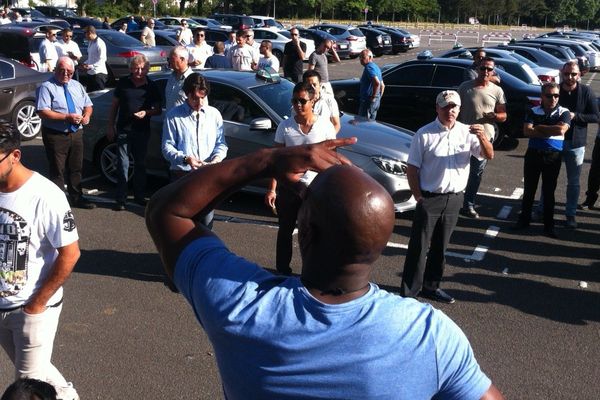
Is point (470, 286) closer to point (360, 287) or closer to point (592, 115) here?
point (592, 115)

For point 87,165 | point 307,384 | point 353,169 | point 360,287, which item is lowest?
point 87,165

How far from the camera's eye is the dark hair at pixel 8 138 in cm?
346

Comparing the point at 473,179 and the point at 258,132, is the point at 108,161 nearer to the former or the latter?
the point at 258,132

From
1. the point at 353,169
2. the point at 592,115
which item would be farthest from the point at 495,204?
the point at 353,169

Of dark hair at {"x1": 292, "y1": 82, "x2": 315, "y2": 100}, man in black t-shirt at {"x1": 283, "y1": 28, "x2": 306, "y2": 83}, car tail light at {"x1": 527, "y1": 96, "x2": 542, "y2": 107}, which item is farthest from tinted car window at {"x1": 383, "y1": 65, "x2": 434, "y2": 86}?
dark hair at {"x1": 292, "y1": 82, "x2": 315, "y2": 100}

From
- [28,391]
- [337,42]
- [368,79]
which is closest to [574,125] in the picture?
[368,79]

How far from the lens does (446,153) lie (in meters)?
5.75

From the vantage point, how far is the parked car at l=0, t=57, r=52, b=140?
1231cm

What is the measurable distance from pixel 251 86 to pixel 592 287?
455 centimetres

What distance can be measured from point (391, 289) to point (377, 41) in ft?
104

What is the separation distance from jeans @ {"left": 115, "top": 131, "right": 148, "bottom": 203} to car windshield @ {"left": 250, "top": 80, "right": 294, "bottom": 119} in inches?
59.0

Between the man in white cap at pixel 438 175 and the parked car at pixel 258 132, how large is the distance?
2.08m

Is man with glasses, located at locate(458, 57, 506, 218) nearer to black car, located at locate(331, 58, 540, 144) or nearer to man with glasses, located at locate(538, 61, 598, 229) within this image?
man with glasses, located at locate(538, 61, 598, 229)

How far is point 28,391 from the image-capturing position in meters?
2.50
